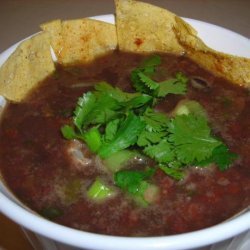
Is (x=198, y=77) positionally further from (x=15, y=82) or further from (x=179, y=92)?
(x=15, y=82)

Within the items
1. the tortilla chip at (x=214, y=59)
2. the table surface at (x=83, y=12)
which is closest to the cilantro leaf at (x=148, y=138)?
the tortilla chip at (x=214, y=59)

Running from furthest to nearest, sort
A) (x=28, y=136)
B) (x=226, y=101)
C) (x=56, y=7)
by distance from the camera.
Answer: (x=56, y=7)
(x=226, y=101)
(x=28, y=136)

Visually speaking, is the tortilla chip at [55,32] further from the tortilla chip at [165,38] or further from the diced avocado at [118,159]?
the diced avocado at [118,159]

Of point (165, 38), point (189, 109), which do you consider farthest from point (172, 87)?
point (165, 38)

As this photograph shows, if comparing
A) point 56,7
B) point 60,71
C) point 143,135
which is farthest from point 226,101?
point 56,7

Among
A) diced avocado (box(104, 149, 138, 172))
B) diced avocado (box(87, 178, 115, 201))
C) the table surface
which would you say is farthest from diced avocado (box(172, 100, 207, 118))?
the table surface

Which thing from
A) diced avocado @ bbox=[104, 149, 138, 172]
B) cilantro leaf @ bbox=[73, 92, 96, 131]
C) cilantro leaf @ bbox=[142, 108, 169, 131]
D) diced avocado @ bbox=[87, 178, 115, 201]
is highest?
cilantro leaf @ bbox=[73, 92, 96, 131]

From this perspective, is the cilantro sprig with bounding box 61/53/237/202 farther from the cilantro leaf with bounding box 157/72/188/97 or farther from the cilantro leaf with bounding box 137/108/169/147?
the cilantro leaf with bounding box 157/72/188/97
